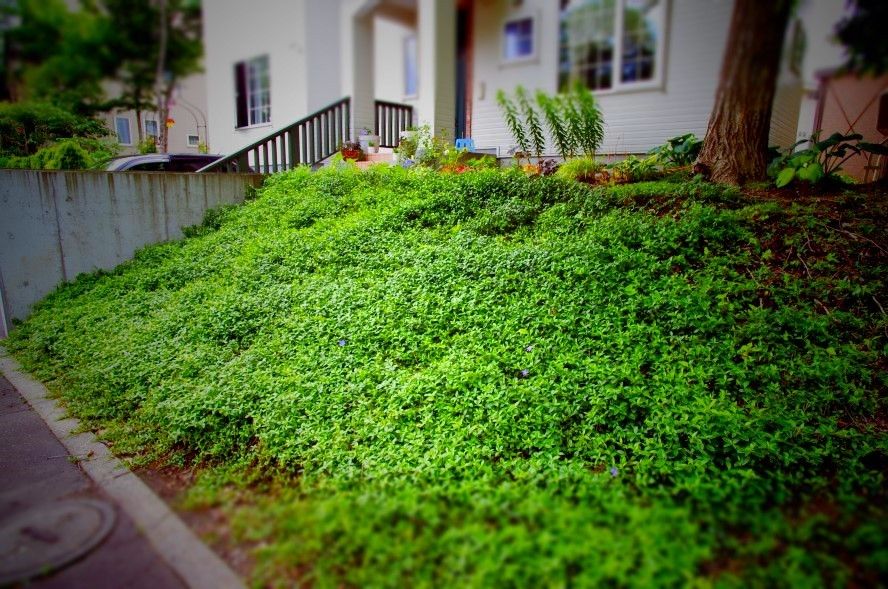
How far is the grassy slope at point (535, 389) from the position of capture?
2.24 m

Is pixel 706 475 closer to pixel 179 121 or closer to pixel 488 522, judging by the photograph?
pixel 488 522

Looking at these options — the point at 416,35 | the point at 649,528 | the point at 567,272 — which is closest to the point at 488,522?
the point at 649,528

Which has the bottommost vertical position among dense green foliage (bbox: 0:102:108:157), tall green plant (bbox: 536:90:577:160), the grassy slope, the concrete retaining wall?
the grassy slope

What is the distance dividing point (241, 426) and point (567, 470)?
2344 millimetres

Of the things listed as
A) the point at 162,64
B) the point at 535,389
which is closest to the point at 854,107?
the point at 535,389

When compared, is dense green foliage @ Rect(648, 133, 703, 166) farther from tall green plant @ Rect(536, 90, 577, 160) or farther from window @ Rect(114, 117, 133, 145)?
window @ Rect(114, 117, 133, 145)

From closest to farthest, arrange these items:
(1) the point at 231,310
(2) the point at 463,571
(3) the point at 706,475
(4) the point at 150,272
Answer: (2) the point at 463,571, (3) the point at 706,475, (1) the point at 231,310, (4) the point at 150,272

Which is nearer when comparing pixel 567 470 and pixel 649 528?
pixel 649 528

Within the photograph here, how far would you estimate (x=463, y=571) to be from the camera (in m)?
2.12

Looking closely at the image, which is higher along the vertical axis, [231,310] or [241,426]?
[231,310]

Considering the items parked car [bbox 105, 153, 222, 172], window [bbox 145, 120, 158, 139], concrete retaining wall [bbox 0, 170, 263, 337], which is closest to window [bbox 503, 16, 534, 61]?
window [bbox 145, 120, 158, 139]

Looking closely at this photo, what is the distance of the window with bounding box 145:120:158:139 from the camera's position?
3.31 m

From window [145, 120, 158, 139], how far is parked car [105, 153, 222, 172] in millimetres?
3818

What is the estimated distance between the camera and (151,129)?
3615 millimetres
